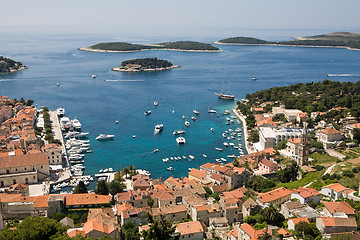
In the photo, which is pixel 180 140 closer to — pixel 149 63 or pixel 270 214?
pixel 270 214

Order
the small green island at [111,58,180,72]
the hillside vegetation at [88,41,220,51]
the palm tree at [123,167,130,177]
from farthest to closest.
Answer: the hillside vegetation at [88,41,220,51] < the small green island at [111,58,180,72] < the palm tree at [123,167,130,177]

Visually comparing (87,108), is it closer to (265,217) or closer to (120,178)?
(120,178)

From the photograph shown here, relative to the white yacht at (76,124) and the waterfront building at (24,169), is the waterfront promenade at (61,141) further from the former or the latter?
the white yacht at (76,124)

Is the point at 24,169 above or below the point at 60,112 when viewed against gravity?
below

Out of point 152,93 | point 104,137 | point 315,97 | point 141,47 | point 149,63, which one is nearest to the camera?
point 104,137

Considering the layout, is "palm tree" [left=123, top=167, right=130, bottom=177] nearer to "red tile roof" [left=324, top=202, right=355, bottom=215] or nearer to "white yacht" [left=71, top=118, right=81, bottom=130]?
"red tile roof" [left=324, top=202, right=355, bottom=215]

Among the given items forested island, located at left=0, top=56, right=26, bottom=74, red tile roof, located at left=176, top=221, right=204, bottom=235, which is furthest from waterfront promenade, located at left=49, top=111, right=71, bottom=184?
forested island, located at left=0, top=56, right=26, bottom=74

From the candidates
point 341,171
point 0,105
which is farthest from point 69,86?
point 341,171

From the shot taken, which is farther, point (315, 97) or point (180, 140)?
point (315, 97)

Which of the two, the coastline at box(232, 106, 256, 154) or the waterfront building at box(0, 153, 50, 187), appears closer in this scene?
the waterfront building at box(0, 153, 50, 187)

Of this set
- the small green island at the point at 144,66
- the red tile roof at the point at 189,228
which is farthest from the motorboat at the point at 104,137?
the small green island at the point at 144,66

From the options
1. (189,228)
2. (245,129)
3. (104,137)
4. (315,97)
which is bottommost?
(104,137)

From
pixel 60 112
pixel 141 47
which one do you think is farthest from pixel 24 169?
pixel 141 47
